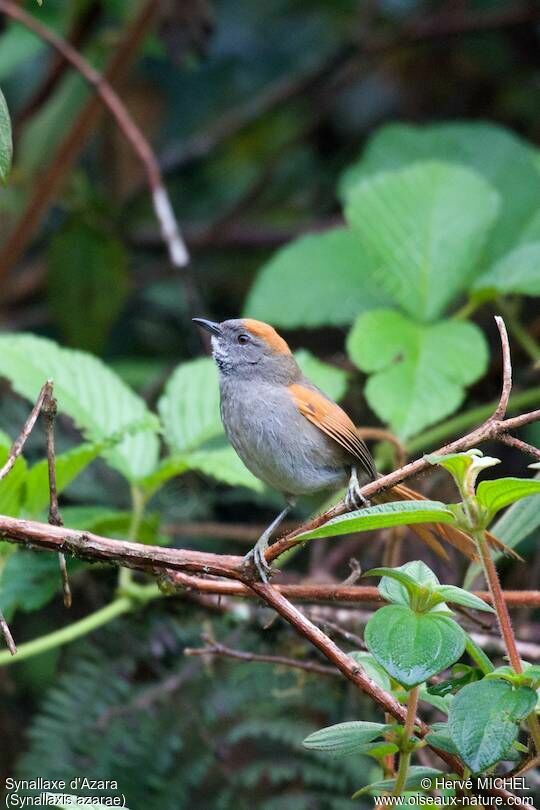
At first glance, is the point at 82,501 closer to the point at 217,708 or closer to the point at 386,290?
the point at 217,708

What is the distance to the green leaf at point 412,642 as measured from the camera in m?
1.51

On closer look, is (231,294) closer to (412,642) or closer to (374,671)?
(374,671)

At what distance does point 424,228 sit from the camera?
12.6 feet

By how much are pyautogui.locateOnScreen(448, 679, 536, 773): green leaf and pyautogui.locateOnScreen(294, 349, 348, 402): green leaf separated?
1778 millimetres

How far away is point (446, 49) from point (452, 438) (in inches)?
122

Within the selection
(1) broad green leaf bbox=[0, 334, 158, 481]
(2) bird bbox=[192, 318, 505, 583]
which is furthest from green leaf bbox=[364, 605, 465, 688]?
(1) broad green leaf bbox=[0, 334, 158, 481]

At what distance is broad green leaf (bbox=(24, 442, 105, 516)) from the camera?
8.48ft

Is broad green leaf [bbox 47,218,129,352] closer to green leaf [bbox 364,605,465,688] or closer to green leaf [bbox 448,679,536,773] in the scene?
green leaf [bbox 364,605,465,688]

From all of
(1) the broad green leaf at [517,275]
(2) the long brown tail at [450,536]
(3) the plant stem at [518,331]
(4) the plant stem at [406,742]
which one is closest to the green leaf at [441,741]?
(4) the plant stem at [406,742]

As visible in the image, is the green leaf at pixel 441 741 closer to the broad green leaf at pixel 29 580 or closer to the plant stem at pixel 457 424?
the broad green leaf at pixel 29 580

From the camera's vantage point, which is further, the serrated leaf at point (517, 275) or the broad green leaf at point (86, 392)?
the serrated leaf at point (517, 275)

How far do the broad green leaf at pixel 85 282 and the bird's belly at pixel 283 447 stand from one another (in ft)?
5.30

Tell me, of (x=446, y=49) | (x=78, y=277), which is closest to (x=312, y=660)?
(x=78, y=277)

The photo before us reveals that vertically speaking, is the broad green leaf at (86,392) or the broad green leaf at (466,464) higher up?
the broad green leaf at (466,464)
